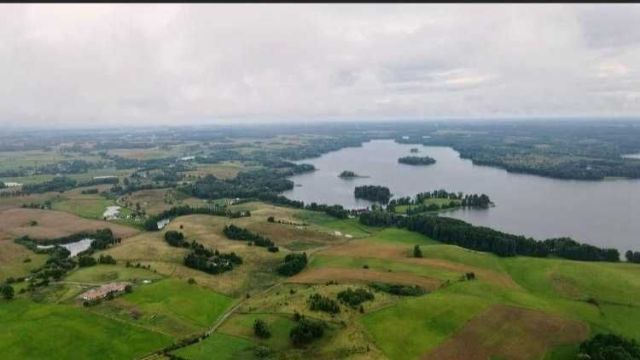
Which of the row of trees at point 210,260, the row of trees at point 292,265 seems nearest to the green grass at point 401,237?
the row of trees at point 292,265

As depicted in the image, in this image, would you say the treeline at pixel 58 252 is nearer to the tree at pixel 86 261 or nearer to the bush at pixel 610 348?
the tree at pixel 86 261

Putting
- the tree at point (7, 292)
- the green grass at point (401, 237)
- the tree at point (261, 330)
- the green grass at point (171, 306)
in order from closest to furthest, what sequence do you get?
the tree at point (261, 330) → the green grass at point (171, 306) → the tree at point (7, 292) → the green grass at point (401, 237)

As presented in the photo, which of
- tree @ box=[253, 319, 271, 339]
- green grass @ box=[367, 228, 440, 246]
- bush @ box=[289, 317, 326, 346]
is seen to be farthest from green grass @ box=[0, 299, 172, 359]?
green grass @ box=[367, 228, 440, 246]

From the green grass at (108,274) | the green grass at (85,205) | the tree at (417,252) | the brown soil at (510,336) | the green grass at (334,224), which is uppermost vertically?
the tree at (417,252)

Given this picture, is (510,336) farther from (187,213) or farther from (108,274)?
(187,213)

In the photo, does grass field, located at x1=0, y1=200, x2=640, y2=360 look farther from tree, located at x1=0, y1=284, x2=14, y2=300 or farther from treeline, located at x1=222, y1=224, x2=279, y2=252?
treeline, located at x1=222, y1=224, x2=279, y2=252

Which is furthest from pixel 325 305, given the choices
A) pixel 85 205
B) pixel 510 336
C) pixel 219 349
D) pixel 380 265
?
pixel 85 205
